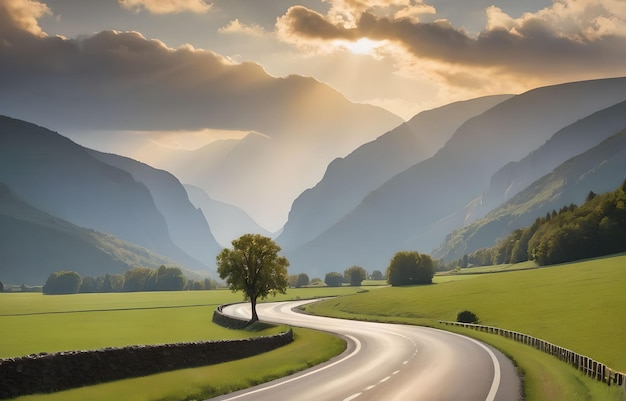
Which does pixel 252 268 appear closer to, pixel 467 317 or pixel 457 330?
pixel 467 317

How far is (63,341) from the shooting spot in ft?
203

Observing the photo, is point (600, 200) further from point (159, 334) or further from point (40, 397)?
point (40, 397)

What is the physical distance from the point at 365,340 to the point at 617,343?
765 inches

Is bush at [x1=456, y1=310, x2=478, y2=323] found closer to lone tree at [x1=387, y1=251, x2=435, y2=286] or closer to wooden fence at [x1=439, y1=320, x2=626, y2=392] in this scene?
wooden fence at [x1=439, y1=320, x2=626, y2=392]

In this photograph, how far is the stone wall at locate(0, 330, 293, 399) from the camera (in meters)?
22.9

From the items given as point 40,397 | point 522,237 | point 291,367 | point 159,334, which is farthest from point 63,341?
point 522,237

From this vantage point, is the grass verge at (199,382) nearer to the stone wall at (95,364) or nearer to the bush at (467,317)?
the stone wall at (95,364)

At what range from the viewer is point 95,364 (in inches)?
1061

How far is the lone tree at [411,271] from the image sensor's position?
508ft

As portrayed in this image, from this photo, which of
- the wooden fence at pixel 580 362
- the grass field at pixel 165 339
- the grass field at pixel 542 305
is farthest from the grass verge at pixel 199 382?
the grass field at pixel 542 305

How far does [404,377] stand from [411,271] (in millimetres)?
128611

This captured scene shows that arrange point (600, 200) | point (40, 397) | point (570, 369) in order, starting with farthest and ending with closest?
1. point (600, 200)
2. point (570, 369)
3. point (40, 397)

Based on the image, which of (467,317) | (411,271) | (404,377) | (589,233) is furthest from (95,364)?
(411,271)

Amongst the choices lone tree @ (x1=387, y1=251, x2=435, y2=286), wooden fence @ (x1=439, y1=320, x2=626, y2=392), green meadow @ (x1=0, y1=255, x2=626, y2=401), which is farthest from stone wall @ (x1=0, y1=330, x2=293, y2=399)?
lone tree @ (x1=387, y1=251, x2=435, y2=286)
